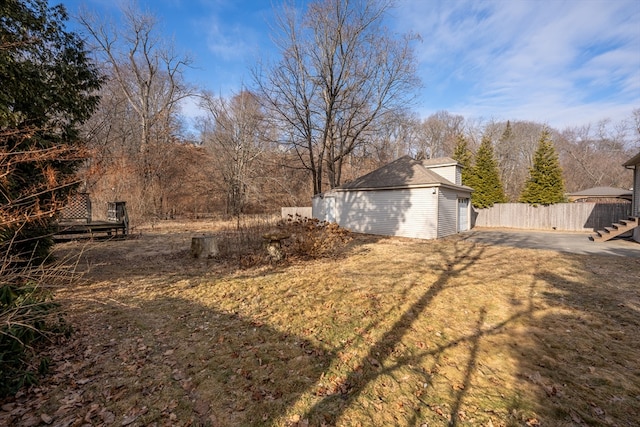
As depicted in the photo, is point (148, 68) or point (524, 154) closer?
point (148, 68)

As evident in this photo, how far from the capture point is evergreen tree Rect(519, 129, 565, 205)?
18.4 m

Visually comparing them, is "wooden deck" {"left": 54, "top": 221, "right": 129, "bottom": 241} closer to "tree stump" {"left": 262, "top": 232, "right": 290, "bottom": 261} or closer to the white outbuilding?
"tree stump" {"left": 262, "top": 232, "right": 290, "bottom": 261}

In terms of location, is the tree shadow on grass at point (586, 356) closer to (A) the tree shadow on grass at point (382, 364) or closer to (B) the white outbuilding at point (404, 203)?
(A) the tree shadow on grass at point (382, 364)

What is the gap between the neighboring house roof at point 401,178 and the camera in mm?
12977

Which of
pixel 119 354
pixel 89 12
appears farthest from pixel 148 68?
pixel 119 354

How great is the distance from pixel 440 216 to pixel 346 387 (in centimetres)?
1153

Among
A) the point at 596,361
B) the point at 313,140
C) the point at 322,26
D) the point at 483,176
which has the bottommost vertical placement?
the point at 596,361

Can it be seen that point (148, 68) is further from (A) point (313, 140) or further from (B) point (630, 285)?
(B) point (630, 285)

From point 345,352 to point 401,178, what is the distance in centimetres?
1147

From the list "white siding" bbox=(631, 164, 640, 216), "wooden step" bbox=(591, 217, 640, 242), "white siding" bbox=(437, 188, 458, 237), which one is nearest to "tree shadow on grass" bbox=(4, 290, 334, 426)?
"white siding" bbox=(437, 188, 458, 237)

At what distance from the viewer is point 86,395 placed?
271 cm

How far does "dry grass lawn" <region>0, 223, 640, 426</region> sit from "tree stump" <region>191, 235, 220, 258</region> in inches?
75.3

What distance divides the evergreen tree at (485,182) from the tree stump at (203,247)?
1862cm

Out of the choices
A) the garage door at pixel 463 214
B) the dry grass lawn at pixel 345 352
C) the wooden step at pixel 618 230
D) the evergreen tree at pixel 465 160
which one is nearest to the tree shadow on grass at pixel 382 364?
the dry grass lawn at pixel 345 352
